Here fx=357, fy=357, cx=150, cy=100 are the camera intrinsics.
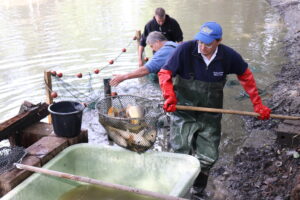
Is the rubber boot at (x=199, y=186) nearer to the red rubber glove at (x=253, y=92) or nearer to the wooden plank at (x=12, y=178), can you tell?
the red rubber glove at (x=253, y=92)

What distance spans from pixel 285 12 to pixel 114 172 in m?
16.1

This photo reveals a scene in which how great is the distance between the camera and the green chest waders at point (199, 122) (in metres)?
4.23

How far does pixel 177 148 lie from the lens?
4.55m

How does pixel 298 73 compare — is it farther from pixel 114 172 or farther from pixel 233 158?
pixel 114 172

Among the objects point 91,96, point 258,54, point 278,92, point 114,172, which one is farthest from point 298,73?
point 114,172

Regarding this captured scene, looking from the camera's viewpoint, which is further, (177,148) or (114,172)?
(177,148)

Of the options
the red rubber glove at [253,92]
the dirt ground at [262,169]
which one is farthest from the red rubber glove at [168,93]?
Result: the dirt ground at [262,169]

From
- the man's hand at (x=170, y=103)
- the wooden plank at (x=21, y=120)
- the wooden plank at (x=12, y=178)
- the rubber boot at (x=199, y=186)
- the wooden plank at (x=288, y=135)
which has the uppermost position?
the man's hand at (x=170, y=103)

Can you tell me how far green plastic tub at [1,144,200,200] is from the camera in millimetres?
3732

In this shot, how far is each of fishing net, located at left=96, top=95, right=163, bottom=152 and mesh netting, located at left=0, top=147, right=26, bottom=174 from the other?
966 millimetres

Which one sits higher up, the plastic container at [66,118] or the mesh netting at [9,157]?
the plastic container at [66,118]

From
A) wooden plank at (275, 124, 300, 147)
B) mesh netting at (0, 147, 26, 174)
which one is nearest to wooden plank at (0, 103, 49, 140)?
mesh netting at (0, 147, 26, 174)

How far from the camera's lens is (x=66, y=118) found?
13.7 feet

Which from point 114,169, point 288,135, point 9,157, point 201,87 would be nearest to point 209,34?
point 201,87
